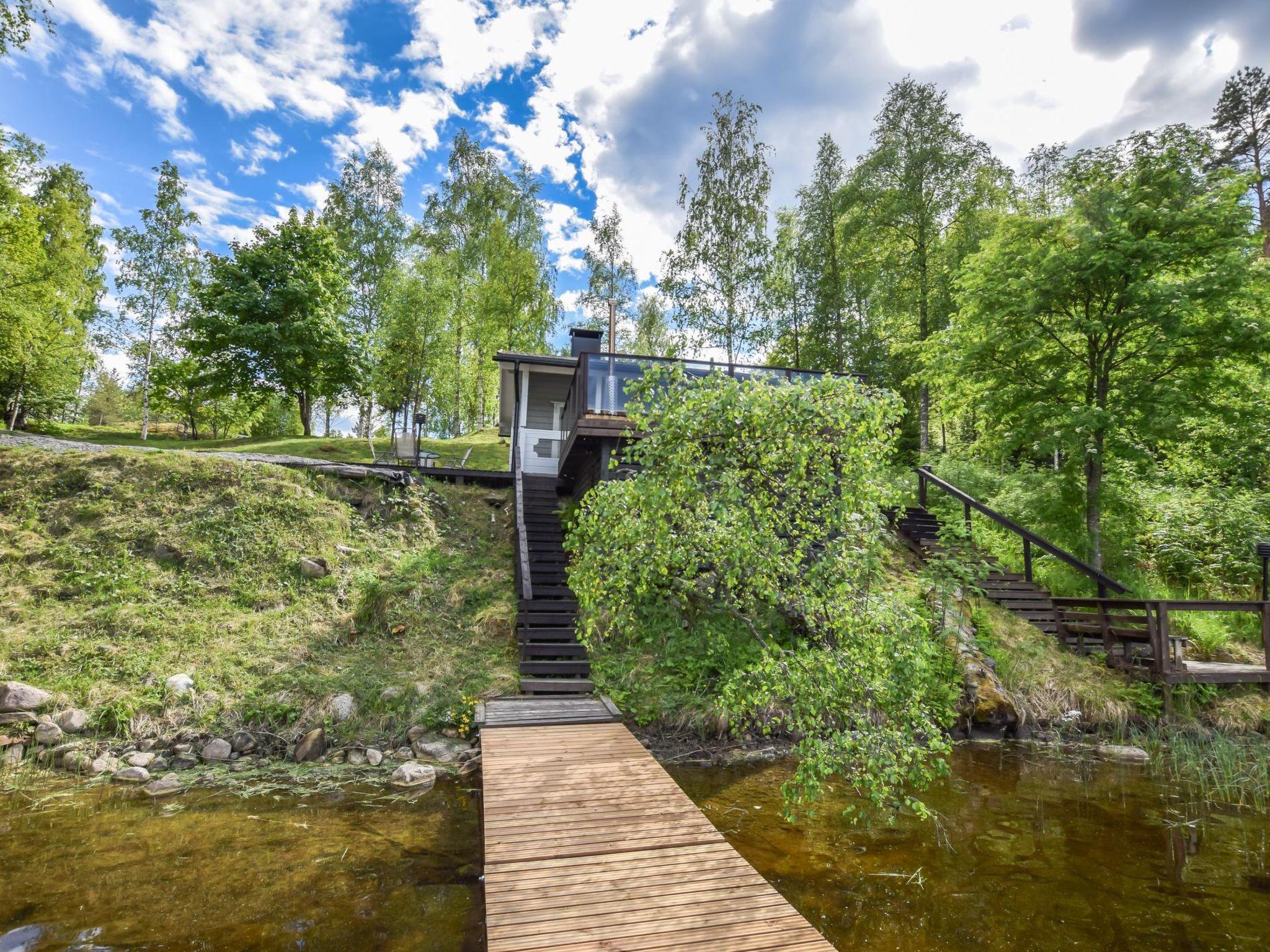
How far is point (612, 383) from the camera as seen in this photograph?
382 inches

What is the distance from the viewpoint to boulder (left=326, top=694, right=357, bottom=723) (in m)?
6.53

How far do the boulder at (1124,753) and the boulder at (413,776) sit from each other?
8189 mm

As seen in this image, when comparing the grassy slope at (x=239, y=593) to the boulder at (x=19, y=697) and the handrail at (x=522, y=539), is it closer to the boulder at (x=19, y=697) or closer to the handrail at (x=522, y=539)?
the boulder at (x=19, y=697)

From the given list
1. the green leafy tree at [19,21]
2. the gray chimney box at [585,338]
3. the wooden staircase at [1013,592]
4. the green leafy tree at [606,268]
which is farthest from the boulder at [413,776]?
the green leafy tree at [606,268]

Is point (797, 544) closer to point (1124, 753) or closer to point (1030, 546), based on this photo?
point (1124, 753)

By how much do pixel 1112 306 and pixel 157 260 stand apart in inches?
1167

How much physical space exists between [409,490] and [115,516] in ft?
15.1

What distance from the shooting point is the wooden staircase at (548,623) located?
7.39 meters

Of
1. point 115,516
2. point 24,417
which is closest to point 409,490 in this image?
point 115,516

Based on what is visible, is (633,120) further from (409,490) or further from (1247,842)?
(1247,842)

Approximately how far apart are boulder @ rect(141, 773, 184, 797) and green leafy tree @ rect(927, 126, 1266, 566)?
1331cm

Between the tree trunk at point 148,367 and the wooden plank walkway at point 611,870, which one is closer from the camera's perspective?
the wooden plank walkway at point 611,870

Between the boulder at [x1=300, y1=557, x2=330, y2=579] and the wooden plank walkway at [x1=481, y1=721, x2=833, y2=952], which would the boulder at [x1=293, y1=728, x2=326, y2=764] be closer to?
the wooden plank walkway at [x1=481, y1=721, x2=833, y2=952]

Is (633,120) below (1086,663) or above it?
above
